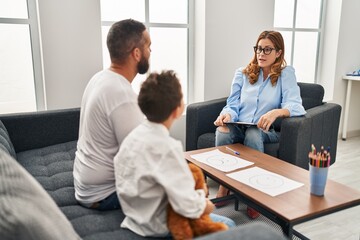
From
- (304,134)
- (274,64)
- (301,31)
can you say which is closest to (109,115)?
(304,134)

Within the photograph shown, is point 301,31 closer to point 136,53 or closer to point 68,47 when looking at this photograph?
point 68,47

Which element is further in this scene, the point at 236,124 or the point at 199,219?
the point at 236,124

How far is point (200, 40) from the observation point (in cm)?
315

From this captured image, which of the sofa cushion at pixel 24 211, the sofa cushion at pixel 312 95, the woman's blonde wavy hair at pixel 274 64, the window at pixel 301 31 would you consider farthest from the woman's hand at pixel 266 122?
the window at pixel 301 31

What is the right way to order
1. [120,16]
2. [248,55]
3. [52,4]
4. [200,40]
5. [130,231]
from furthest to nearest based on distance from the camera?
[248,55]
[200,40]
[120,16]
[52,4]
[130,231]

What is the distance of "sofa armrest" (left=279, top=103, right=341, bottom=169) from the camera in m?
2.15

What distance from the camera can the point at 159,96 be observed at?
1.04 m

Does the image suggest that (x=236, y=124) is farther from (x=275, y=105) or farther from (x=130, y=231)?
(x=130, y=231)

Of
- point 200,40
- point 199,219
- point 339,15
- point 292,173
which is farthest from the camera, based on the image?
point 339,15

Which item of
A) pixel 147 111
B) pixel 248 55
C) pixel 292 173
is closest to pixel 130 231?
pixel 147 111

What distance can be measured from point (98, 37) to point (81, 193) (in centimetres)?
150

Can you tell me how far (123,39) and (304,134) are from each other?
145 centimetres

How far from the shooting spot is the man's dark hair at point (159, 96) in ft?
3.42

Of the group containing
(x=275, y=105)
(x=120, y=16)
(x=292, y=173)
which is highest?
(x=120, y=16)
